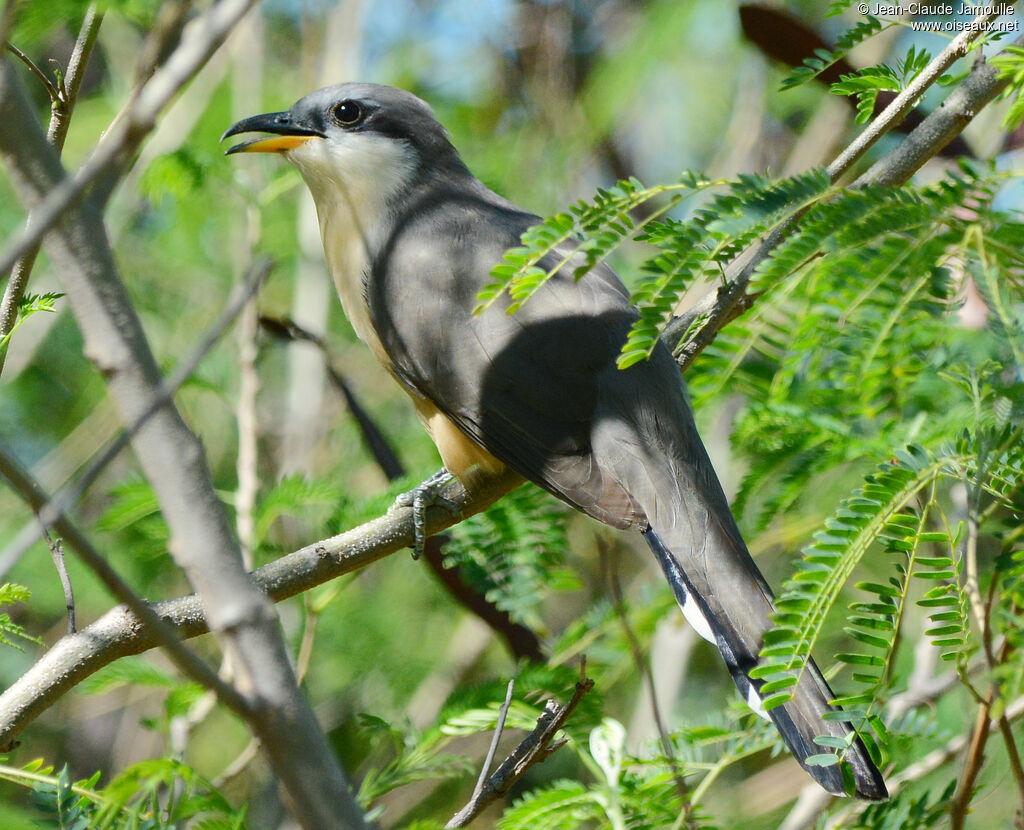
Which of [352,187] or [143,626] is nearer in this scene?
[143,626]

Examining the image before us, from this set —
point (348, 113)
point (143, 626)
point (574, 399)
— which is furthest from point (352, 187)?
point (143, 626)

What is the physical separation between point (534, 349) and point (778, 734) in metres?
1.33

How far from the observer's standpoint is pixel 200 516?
1100mm

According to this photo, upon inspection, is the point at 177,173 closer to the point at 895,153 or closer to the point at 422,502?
the point at 422,502

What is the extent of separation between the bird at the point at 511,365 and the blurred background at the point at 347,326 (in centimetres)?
54

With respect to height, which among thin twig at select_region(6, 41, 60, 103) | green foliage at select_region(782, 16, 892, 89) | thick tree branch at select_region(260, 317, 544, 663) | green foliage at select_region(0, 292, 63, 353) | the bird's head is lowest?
thick tree branch at select_region(260, 317, 544, 663)

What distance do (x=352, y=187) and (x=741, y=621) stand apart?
217 centimetres

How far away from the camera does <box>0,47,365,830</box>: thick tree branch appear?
1.06 m

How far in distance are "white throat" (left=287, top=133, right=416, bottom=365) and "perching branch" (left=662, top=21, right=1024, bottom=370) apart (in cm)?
137

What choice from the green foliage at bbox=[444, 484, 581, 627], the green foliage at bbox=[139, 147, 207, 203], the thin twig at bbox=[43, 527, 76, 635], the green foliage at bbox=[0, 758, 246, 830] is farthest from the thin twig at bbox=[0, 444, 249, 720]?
the green foliage at bbox=[139, 147, 207, 203]

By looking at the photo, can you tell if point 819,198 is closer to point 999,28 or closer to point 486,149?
point 999,28

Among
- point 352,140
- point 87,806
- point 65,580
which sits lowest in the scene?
point 87,806

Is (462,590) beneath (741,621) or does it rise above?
above

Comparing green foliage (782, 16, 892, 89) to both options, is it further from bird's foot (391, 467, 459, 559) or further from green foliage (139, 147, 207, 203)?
green foliage (139, 147, 207, 203)
